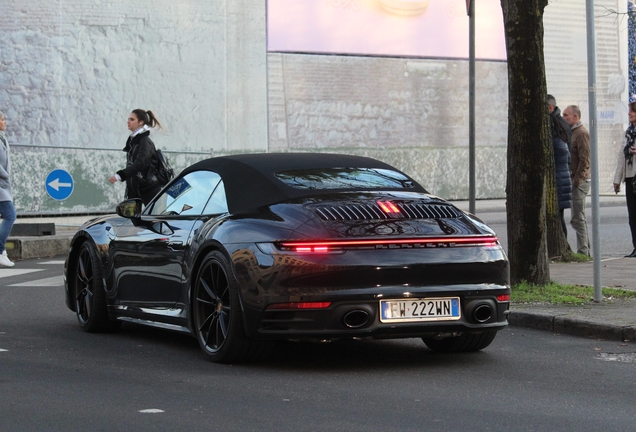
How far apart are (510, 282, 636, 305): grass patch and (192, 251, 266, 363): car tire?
339cm

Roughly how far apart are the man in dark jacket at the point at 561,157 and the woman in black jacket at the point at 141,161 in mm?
4772

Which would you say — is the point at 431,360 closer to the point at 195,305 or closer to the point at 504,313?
the point at 504,313

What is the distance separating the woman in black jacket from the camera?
13031 mm

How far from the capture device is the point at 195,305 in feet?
23.5

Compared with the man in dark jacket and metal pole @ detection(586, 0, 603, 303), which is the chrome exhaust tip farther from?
the man in dark jacket

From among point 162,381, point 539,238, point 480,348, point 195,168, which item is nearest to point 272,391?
point 162,381

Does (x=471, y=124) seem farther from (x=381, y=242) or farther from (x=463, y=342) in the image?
(x=381, y=242)

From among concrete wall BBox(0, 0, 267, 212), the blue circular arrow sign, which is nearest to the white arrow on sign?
the blue circular arrow sign

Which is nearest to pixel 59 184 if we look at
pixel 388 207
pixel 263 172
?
pixel 263 172

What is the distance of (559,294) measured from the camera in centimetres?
984

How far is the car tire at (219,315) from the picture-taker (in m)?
6.64

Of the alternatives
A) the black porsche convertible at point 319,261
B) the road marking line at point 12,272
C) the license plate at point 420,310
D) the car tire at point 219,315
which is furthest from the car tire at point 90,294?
the road marking line at point 12,272

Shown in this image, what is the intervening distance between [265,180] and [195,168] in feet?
3.30

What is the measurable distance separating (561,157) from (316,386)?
27.7 feet
